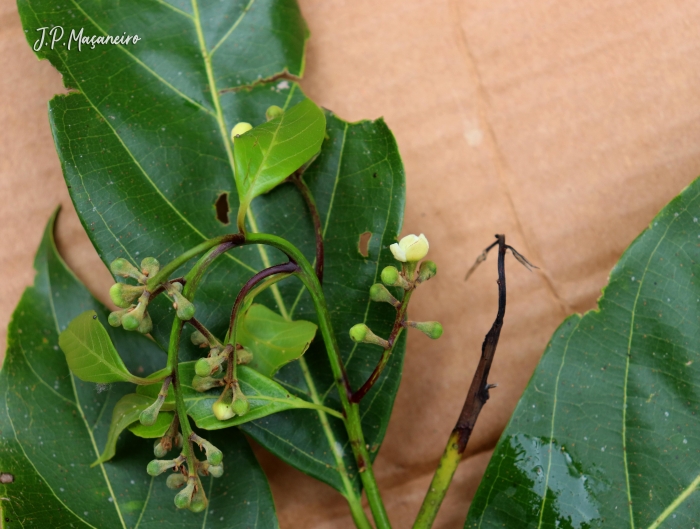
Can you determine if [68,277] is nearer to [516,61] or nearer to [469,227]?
[469,227]

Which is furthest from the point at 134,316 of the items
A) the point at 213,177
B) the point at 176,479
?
the point at 213,177

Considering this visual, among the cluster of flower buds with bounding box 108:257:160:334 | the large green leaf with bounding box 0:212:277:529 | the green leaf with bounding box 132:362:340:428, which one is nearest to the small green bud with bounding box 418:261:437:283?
the green leaf with bounding box 132:362:340:428

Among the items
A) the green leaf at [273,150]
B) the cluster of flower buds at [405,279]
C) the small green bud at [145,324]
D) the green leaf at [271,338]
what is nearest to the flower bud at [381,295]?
the cluster of flower buds at [405,279]

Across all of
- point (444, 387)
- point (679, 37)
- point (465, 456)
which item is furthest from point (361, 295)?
point (679, 37)

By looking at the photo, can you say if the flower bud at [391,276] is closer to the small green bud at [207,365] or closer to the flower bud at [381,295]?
the flower bud at [381,295]

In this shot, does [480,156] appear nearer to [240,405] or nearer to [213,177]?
[213,177]
